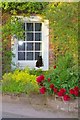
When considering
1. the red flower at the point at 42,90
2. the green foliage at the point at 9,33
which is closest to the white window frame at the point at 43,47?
the green foliage at the point at 9,33

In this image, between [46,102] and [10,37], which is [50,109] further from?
[10,37]

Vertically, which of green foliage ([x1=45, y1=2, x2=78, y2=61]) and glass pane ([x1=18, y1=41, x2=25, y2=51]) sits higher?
green foliage ([x1=45, y1=2, x2=78, y2=61])

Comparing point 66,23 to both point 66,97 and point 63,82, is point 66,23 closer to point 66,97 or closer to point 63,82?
point 63,82

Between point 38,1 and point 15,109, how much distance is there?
508 centimetres

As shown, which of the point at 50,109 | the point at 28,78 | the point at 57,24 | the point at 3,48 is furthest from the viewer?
the point at 3,48

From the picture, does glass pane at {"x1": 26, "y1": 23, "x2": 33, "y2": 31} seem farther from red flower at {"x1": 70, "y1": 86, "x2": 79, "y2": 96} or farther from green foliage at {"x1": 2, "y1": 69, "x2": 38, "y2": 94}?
red flower at {"x1": 70, "y1": 86, "x2": 79, "y2": 96}

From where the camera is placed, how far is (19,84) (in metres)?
8.67

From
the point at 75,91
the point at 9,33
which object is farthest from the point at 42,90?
the point at 9,33

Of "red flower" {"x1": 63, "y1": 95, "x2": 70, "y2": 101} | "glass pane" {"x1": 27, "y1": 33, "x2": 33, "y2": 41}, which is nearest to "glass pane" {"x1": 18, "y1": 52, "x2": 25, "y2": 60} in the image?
"glass pane" {"x1": 27, "y1": 33, "x2": 33, "y2": 41}

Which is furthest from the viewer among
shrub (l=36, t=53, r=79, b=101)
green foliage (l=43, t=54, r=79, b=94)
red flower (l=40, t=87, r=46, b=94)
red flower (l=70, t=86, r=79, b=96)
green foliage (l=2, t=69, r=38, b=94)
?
green foliage (l=2, t=69, r=38, b=94)

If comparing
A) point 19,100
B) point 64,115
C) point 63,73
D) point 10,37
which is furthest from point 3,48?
point 64,115

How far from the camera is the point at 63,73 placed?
7.35 meters

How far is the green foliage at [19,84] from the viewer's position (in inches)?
317

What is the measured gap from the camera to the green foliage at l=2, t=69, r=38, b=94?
8.06 meters
